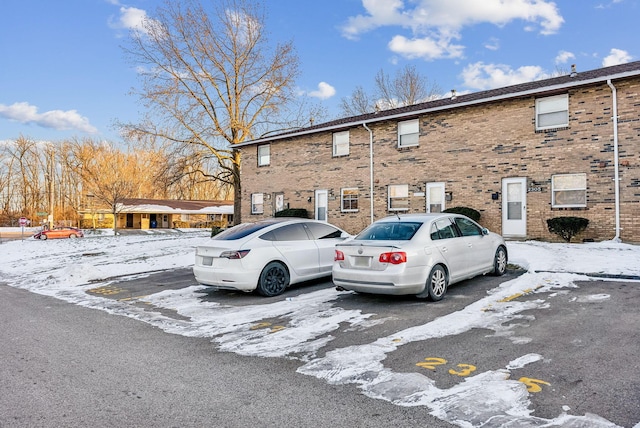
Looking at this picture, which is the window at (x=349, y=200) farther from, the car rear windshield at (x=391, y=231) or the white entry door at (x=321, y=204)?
the car rear windshield at (x=391, y=231)

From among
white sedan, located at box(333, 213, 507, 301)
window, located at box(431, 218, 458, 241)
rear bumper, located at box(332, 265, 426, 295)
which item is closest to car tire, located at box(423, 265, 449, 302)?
white sedan, located at box(333, 213, 507, 301)

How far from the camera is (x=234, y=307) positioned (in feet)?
24.4

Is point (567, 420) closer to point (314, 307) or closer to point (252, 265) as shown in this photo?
point (314, 307)

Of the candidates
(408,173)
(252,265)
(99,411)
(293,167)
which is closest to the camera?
(99,411)

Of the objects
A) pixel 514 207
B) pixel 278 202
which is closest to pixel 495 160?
pixel 514 207

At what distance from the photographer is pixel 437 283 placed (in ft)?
23.6

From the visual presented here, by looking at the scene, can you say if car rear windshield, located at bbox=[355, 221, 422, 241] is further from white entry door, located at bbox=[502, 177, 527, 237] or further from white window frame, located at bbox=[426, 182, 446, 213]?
white window frame, located at bbox=[426, 182, 446, 213]

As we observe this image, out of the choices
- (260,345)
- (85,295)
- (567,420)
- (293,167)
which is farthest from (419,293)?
(293,167)

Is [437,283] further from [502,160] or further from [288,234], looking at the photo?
[502,160]

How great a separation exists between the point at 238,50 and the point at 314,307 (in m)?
25.2

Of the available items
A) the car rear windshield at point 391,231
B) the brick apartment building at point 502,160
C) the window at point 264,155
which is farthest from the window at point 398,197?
the car rear windshield at point 391,231

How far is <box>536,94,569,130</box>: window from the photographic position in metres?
14.4

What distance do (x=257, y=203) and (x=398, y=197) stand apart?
8.89 meters

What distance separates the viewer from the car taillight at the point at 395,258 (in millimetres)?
6707
